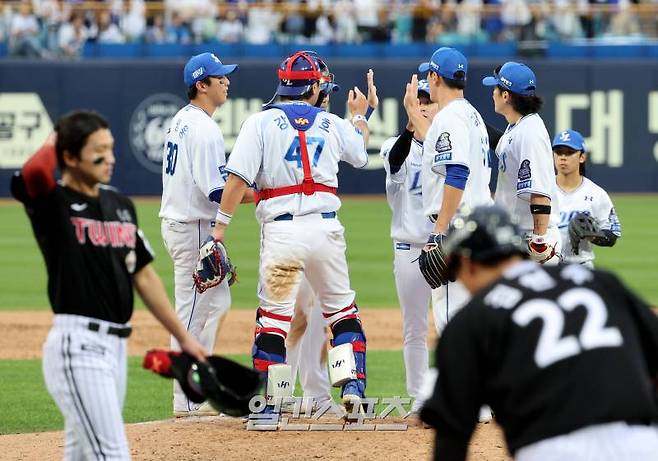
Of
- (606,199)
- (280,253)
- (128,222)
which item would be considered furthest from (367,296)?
(128,222)

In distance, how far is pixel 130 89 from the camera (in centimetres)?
2200

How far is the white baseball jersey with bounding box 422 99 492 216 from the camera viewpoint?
6.47 m

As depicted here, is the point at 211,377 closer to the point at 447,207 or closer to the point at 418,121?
the point at 447,207

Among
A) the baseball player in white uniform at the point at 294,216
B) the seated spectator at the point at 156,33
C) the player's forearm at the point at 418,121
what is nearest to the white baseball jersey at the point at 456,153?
the player's forearm at the point at 418,121

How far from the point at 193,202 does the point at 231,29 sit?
16.2 metres

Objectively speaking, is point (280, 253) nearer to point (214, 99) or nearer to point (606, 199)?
point (214, 99)

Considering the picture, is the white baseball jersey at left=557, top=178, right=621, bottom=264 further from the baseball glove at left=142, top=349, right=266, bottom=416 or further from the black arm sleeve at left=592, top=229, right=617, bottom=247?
the baseball glove at left=142, top=349, right=266, bottom=416

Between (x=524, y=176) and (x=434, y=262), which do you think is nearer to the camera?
(x=434, y=262)

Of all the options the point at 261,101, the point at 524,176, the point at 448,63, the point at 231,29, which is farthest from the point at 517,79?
the point at 231,29

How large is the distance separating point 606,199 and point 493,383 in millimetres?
4796

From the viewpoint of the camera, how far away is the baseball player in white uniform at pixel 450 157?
6430mm

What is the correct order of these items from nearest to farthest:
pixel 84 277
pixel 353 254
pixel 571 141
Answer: pixel 84 277 → pixel 571 141 → pixel 353 254

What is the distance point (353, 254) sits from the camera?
16.2 metres

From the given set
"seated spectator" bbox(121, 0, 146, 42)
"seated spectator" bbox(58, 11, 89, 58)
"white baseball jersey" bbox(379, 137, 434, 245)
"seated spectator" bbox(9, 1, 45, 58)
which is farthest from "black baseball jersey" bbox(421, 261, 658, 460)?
"seated spectator" bbox(121, 0, 146, 42)
